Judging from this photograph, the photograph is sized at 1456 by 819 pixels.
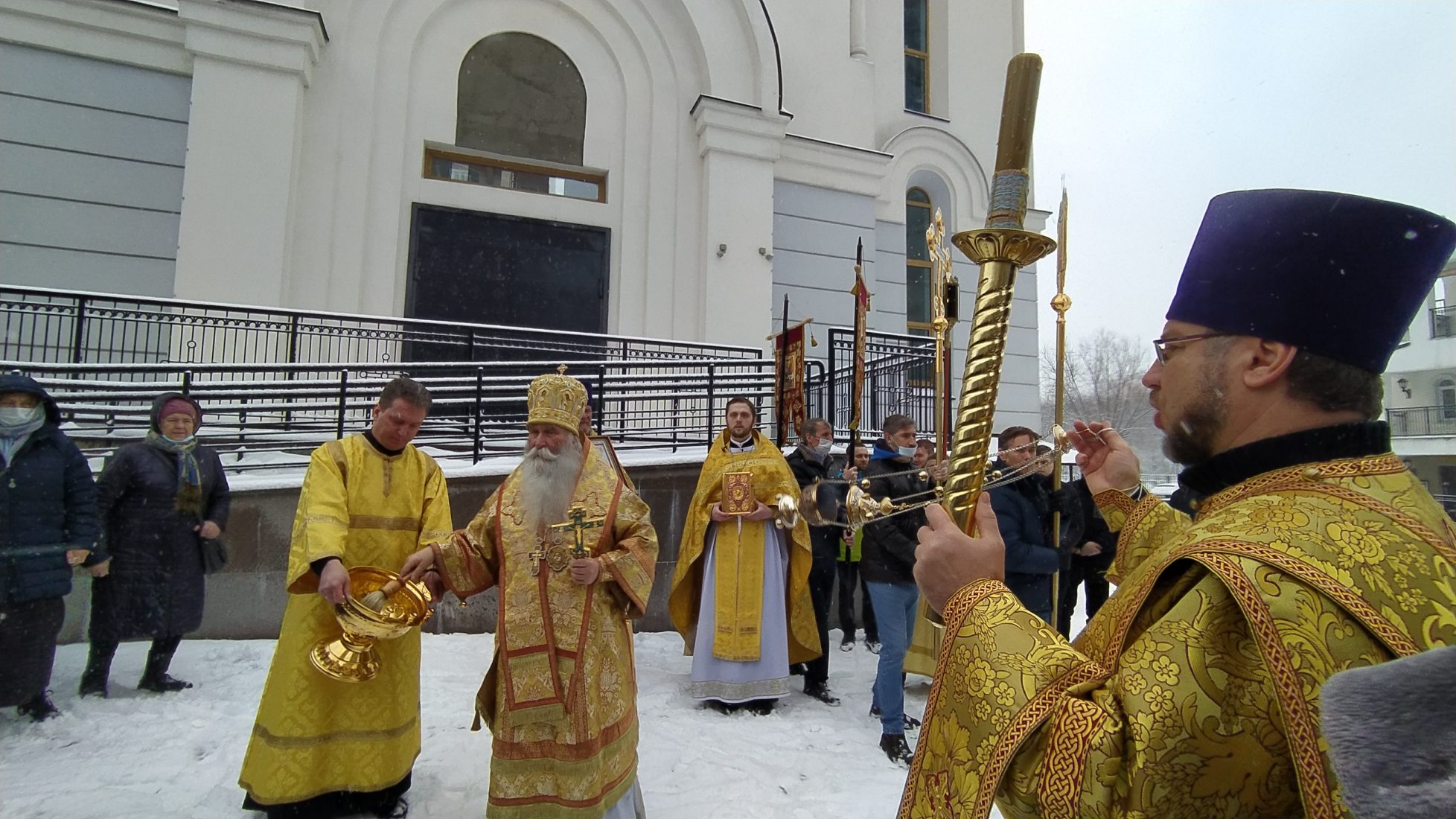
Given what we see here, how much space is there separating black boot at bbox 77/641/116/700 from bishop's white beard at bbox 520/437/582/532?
3576 mm

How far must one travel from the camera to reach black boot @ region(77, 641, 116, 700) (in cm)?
491

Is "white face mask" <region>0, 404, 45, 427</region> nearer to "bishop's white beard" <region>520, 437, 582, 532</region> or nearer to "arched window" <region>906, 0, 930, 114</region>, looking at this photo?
"bishop's white beard" <region>520, 437, 582, 532</region>

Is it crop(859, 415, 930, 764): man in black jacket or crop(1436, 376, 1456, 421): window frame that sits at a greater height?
crop(1436, 376, 1456, 421): window frame

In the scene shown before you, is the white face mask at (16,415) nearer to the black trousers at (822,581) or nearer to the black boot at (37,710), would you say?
the black boot at (37,710)

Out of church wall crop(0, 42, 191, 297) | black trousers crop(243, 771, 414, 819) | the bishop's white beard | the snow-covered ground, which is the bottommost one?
the snow-covered ground

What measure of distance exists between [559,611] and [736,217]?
9079 millimetres

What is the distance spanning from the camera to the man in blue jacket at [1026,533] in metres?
4.50

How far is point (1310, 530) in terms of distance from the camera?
3.39ft

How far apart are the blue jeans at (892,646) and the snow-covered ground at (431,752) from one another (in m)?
0.25

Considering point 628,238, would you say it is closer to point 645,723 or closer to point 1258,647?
point 645,723

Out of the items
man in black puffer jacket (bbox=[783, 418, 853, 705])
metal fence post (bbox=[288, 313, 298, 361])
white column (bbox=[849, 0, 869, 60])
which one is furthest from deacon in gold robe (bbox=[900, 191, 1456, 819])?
white column (bbox=[849, 0, 869, 60])

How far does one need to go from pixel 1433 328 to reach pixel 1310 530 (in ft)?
9.31

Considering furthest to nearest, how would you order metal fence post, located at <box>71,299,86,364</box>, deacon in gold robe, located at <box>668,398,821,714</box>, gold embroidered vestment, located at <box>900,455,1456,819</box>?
1. metal fence post, located at <box>71,299,86,364</box>
2. deacon in gold robe, located at <box>668,398,821,714</box>
3. gold embroidered vestment, located at <box>900,455,1456,819</box>

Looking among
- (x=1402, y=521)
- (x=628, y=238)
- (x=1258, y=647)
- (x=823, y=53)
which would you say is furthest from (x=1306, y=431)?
(x=823, y=53)
